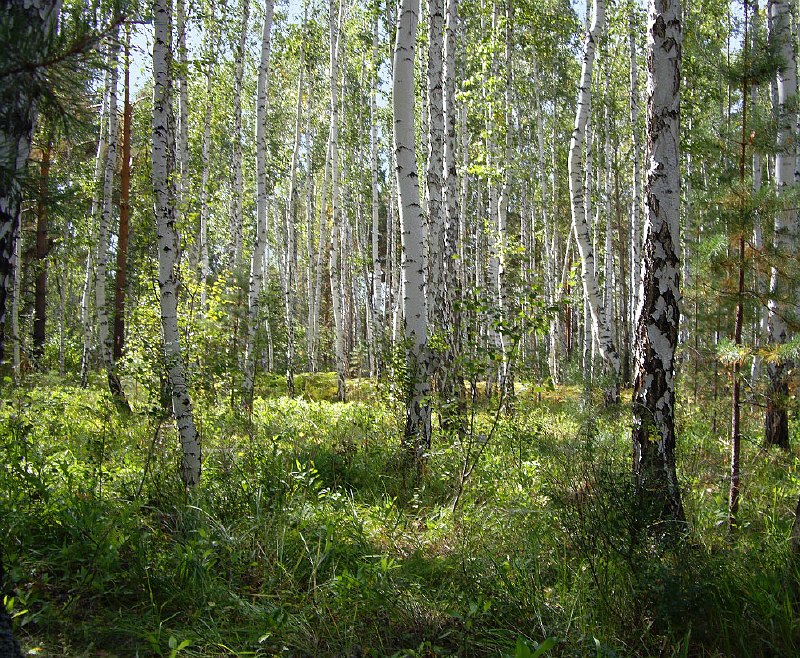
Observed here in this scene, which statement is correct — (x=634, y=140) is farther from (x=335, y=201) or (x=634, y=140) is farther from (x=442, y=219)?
(x=335, y=201)

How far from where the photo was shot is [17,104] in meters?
2.16

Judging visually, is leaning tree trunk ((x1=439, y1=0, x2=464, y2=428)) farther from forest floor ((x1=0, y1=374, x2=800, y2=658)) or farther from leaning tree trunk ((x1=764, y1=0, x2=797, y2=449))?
forest floor ((x1=0, y1=374, x2=800, y2=658))

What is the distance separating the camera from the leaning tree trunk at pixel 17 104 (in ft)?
6.66

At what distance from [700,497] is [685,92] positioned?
12401 millimetres

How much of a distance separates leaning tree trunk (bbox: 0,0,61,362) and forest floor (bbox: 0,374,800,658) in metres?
1.78

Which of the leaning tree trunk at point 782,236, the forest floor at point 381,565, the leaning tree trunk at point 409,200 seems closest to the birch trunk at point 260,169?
the leaning tree trunk at point 409,200

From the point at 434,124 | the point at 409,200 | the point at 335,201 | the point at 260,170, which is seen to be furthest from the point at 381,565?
the point at 335,201

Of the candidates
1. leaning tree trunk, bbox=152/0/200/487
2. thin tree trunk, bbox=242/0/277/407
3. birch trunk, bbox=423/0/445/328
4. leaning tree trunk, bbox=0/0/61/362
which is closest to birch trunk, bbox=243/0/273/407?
thin tree trunk, bbox=242/0/277/407

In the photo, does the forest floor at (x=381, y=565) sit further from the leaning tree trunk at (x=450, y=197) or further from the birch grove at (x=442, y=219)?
the leaning tree trunk at (x=450, y=197)

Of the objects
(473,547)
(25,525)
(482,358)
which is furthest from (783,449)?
(25,525)

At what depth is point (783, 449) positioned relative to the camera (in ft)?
23.4

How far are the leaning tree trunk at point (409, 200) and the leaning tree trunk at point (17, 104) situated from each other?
4.43 m

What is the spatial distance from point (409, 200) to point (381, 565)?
4401 millimetres

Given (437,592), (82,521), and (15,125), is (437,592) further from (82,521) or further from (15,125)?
(15,125)
